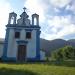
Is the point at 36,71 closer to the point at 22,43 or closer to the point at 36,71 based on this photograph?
the point at 36,71

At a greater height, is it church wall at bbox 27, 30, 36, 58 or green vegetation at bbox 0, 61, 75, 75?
church wall at bbox 27, 30, 36, 58

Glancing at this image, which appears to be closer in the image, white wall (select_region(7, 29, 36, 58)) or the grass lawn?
the grass lawn

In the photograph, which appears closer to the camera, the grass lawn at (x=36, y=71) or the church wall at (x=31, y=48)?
the grass lawn at (x=36, y=71)

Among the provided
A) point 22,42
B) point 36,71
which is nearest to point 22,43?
point 22,42

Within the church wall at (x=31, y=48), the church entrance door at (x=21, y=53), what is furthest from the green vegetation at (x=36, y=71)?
the church entrance door at (x=21, y=53)

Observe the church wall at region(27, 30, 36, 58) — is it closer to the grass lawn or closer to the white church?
the white church

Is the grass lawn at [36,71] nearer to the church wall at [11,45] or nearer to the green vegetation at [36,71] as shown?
the green vegetation at [36,71]

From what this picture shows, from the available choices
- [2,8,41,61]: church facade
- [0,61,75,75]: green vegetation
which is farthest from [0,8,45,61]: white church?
[0,61,75,75]: green vegetation

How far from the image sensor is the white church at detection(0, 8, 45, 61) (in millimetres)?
31625

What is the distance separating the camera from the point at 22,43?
31891 millimetres

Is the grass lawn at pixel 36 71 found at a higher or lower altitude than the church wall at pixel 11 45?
lower

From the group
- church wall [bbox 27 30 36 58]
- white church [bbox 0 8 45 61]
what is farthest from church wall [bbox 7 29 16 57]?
church wall [bbox 27 30 36 58]

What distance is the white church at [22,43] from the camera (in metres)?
31.6

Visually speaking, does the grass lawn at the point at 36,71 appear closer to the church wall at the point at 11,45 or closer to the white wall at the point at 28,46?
the white wall at the point at 28,46
